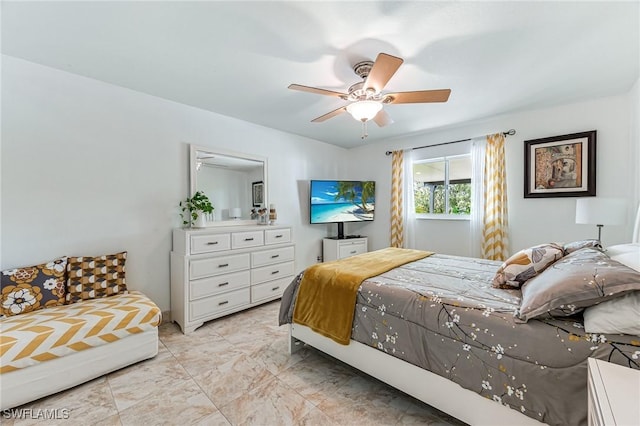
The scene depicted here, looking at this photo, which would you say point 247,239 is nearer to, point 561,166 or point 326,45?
point 326,45

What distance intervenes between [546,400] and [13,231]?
363 centimetres

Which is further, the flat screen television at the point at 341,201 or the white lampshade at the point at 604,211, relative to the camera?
the flat screen television at the point at 341,201

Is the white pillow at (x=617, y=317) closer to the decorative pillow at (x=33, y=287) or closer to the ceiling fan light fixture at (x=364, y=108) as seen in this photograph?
the ceiling fan light fixture at (x=364, y=108)

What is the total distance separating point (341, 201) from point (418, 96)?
Result: 2.62 meters

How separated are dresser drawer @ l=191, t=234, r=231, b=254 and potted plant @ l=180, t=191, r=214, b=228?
13.0 inches

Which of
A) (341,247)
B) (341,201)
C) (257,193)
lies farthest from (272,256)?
(341,201)

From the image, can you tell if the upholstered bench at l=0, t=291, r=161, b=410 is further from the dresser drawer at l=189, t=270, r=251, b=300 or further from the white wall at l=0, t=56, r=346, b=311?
the white wall at l=0, t=56, r=346, b=311

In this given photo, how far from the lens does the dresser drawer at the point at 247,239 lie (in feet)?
9.88

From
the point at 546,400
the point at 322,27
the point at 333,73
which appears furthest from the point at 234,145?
the point at 546,400

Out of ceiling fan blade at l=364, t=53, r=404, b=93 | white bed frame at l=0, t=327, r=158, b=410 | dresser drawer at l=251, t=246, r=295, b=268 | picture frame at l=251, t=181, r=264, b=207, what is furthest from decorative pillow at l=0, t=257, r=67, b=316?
ceiling fan blade at l=364, t=53, r=404, b=93

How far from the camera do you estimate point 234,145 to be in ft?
11.4

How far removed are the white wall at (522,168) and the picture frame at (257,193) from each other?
7.91ft

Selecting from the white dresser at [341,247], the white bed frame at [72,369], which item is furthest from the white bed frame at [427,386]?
the white dresser at [341,247]

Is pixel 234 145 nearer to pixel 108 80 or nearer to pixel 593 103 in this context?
pixel 108 80
